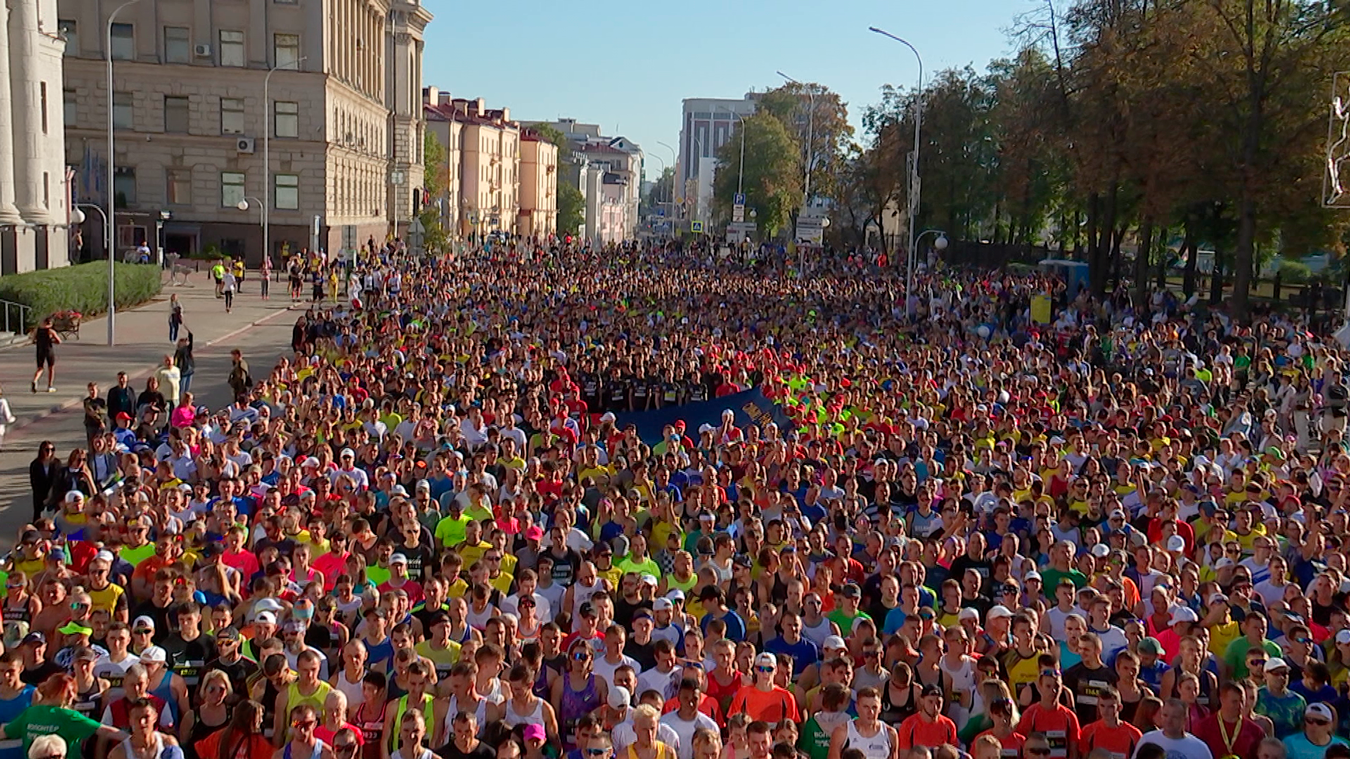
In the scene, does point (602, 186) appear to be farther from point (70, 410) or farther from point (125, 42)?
point (70, 410)

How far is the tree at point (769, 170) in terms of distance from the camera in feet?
314

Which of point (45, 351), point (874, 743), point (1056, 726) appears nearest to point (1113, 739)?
point (1056, 726)

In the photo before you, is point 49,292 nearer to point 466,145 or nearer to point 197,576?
point 197,576

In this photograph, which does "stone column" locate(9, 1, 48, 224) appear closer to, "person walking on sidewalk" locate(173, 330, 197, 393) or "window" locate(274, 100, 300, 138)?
"window" locate(274, 100, 300, 138)

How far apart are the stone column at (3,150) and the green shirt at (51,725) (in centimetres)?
3560

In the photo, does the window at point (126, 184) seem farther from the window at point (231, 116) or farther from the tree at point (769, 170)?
the tree at point (769, 170)

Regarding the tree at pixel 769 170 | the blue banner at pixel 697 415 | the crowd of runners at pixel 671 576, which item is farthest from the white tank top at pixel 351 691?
the tree at pixel 769 170

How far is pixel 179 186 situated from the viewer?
62.0 metres

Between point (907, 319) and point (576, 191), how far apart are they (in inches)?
4670

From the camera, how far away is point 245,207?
5794 cm

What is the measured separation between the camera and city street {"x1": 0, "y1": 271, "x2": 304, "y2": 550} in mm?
19297

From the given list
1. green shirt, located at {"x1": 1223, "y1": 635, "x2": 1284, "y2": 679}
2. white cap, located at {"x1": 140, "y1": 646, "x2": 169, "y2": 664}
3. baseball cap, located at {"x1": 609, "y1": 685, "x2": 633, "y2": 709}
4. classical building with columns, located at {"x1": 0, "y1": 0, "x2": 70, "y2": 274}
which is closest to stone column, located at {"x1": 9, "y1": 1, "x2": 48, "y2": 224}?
classical building with columns, located at {"x1": 0, "y1": 0, "x2": 70, "y2": 274}

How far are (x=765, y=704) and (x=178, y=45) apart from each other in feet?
200

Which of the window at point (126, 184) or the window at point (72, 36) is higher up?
the window at point (72, 36)
